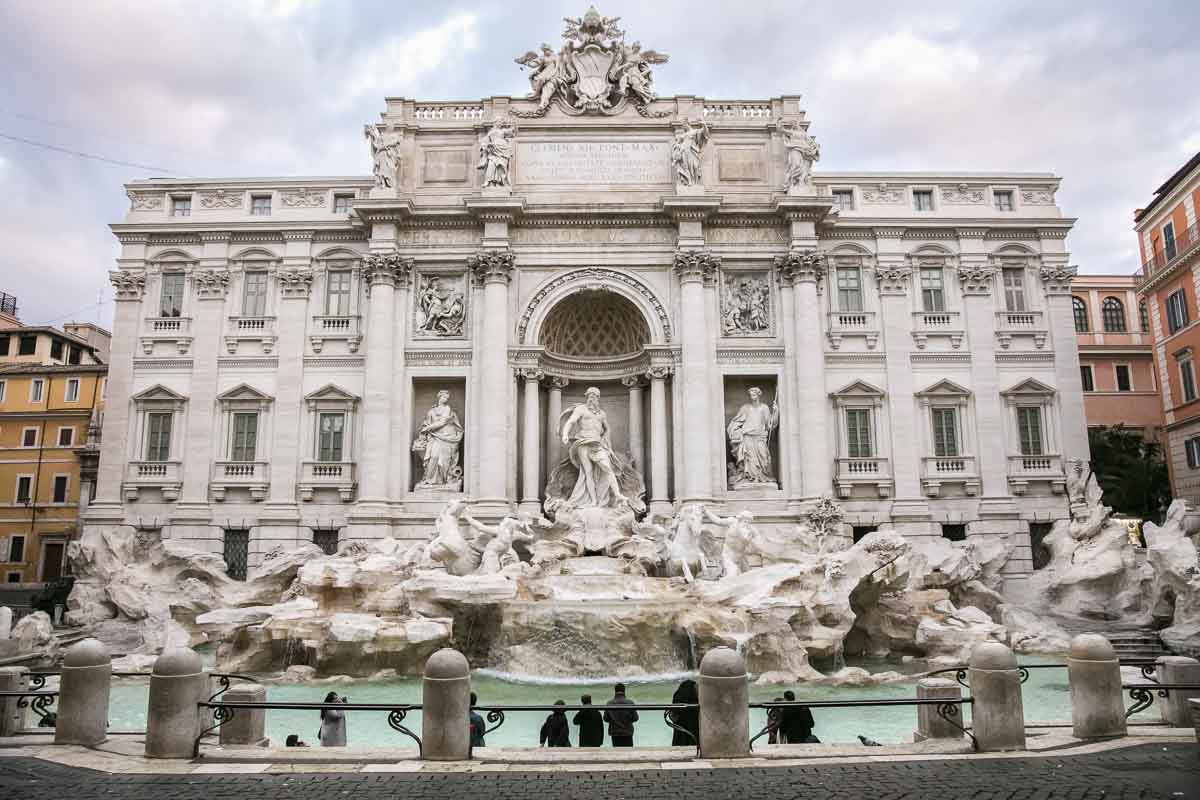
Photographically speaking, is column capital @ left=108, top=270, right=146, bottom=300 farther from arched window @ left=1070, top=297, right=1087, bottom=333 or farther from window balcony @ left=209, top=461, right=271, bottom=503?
arched window @ left=1070, top=297, right=1087, bottom=333

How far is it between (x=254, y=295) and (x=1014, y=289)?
85.1 feet

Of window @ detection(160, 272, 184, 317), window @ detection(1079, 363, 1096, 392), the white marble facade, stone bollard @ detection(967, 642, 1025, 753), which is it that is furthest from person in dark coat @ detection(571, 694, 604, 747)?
window @ detection(1079, 363, 1096, 392)

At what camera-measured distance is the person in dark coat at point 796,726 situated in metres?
9.78

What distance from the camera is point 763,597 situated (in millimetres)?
17344

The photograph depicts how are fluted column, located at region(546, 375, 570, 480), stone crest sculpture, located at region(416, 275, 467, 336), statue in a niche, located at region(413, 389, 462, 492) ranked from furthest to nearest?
fluted column, located at region(546, 375, 570, 480) < stone crest sculpture, located at region(416, 275, 467, 336) < statue in a niche, located at region(413, 389, 462, 492)

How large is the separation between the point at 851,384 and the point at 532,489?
35.8 ft

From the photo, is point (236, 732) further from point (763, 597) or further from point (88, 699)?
point (763, 597)

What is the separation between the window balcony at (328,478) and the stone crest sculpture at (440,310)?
510 centimetres

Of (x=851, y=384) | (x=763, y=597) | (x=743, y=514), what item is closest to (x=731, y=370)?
(x=851, y=384)

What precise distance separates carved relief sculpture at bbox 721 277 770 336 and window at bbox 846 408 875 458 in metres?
4.03

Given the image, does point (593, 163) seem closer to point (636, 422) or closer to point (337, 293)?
point (636, 422)

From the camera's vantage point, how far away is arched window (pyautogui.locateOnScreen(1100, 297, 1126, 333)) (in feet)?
141

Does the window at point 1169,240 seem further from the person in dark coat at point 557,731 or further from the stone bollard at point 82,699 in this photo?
the stone bollard at point 82,699

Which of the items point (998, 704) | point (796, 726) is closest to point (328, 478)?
point (796, 726)
